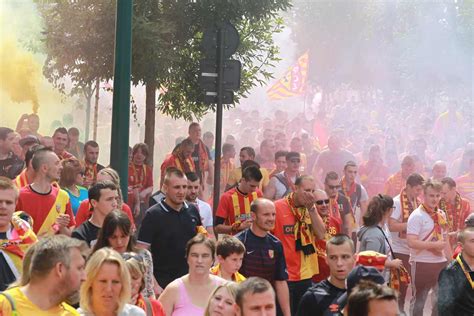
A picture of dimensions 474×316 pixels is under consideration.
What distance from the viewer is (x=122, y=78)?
10070 millimetres

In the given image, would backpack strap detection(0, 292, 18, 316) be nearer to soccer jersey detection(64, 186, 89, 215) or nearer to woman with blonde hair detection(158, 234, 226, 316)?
woman with blonde hair detection(158, 234, 226, 316)

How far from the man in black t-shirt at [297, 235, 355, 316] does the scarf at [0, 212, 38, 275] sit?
6.22 feet

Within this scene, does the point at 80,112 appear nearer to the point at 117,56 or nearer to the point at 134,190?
the point at 134,190

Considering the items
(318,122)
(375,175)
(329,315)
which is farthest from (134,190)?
(318,122)

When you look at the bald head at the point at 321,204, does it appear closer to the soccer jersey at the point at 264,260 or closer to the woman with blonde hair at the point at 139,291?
the soccer jersey at the point at 264,260

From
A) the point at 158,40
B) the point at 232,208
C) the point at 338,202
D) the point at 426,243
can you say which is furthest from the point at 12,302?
the point at 158,40

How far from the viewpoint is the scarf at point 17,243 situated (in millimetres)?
7930

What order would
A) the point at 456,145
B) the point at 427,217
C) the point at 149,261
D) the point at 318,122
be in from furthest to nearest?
the point at 318,122 → the point at 456,145 → the point at 427,217 → the point at 149,261

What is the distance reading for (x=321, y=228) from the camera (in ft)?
36.3

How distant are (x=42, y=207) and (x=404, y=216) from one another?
536cm

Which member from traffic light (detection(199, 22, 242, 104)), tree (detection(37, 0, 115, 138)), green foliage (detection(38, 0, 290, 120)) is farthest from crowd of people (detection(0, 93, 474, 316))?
traffic light (detection(199, 22, 242, 104))

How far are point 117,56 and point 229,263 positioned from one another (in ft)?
7.26

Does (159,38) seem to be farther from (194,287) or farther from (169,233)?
(194,287)

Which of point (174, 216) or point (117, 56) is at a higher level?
point (117, 56)
